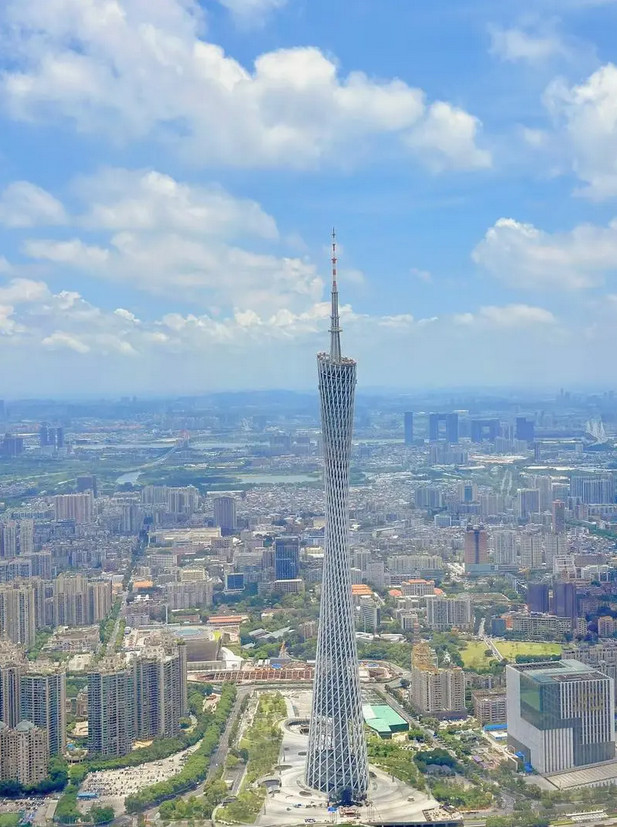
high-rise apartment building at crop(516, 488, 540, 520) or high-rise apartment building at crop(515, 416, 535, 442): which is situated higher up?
high-rise apartment building at crop(515, 416, 535, 442)

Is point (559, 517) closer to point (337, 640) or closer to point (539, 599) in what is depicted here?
point (539, 599)

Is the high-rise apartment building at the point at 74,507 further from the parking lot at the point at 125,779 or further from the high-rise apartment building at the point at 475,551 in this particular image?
the parking lot at the point at 125,779

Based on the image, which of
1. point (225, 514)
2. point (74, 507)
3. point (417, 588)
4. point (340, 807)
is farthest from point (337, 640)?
point (74, 507)

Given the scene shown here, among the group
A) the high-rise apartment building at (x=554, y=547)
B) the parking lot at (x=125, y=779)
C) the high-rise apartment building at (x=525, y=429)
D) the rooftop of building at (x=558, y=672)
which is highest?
the high-rise apartment building at (x=525, y=429)

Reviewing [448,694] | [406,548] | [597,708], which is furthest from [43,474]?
[597,708]

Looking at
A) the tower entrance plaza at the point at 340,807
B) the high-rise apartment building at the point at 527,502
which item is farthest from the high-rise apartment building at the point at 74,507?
the tower entrance plaza at the point at 340,807

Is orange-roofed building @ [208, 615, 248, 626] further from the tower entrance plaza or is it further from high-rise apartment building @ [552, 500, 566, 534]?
high-rise apartment building @ [552, 500, 566, 534]

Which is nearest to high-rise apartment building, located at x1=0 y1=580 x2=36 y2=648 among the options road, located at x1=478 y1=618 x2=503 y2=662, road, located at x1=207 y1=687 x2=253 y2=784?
road, located at x1=207 y1=687 x2=253 y2=784
